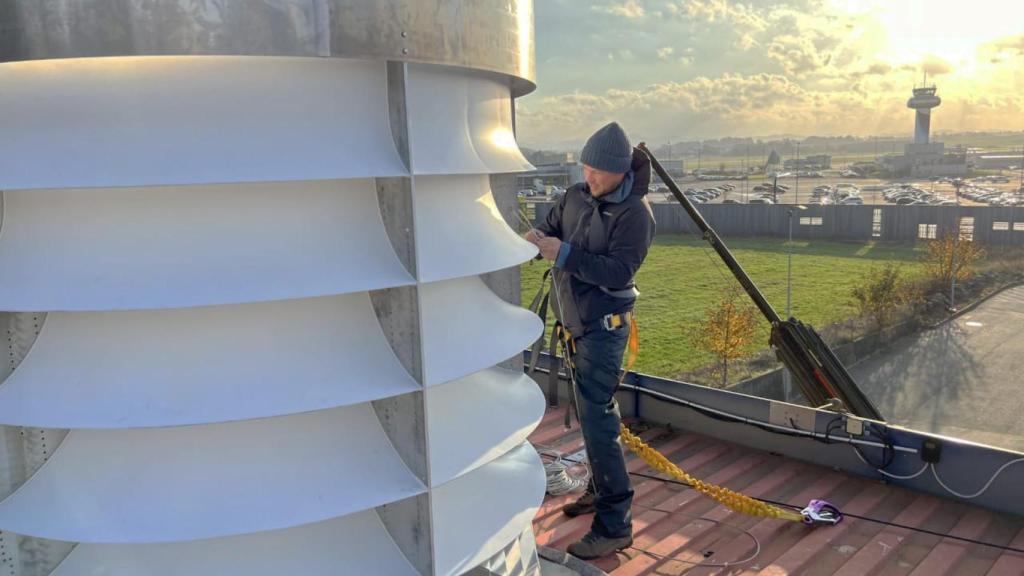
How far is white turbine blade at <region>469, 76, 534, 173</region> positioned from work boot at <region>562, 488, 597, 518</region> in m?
2.29

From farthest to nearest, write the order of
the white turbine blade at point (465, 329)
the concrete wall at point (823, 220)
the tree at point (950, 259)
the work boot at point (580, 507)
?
the concrete wall at point (823, 220)
the tree at point (950, 259)
the work boot at point (580, 507)
the white turbine blade at point (465, 329)

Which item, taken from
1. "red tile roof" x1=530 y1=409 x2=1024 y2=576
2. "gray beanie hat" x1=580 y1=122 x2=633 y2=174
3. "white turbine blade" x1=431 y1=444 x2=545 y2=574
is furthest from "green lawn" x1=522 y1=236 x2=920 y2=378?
"white turbine blade" x1=431 y1=444 x2=545 y2=574

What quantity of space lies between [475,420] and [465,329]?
32 centimetres

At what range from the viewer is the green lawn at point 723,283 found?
88.0ft

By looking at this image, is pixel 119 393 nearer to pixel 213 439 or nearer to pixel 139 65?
pixel 213 439

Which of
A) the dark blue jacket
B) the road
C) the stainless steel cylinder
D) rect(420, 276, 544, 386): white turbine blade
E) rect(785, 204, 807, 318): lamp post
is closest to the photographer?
the stainless steel cylinder

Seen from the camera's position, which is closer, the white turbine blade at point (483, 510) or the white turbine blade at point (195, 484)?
the white turbine blade at point (195, 484)

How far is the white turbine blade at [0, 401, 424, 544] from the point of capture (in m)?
1.99

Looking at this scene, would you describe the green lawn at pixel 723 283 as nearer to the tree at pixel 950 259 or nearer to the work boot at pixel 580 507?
the tree at pixel 950 259

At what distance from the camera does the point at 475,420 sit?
244 cm

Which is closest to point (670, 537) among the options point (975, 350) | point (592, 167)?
point (592, 167)

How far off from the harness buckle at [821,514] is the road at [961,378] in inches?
661

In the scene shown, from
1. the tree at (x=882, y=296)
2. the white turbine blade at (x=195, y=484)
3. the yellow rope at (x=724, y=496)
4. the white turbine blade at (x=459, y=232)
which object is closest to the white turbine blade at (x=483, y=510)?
the white turbine blade at (x=195, y=484)

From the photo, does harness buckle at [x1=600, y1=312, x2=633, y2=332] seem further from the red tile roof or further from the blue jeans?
the red tile roof
